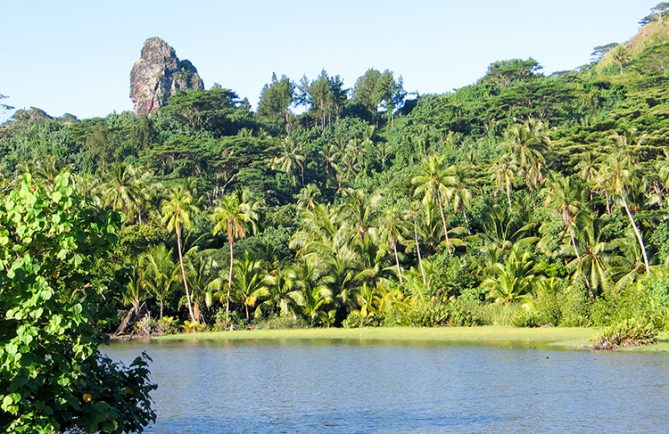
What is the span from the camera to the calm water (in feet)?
90.7

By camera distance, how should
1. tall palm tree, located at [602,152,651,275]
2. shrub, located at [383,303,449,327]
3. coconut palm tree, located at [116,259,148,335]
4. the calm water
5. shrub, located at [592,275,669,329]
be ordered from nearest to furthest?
the calm water
shrub, located at [592,275,669,329]
tall palm tree, located at [602,152,651,275]
shrub, located at [383,303,449,327]
coconut palm tree, located at [116,259,148,335]

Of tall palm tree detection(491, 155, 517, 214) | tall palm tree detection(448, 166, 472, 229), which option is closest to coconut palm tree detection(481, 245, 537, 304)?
tall palm tree detection(448, 166, 472, 229)

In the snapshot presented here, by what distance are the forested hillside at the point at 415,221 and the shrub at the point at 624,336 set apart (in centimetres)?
155

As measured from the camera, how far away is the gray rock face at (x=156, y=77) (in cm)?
16225

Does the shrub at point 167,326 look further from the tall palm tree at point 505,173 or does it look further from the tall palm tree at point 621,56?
the tall palm tree at point 621,56

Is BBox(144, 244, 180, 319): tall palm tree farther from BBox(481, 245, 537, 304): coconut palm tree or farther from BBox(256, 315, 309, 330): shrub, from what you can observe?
BBox(481, 245, 537, 304): coconut palm tree

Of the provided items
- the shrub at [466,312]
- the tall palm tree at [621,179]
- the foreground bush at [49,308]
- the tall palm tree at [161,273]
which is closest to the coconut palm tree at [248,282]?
the tall palm tree at [161,273]

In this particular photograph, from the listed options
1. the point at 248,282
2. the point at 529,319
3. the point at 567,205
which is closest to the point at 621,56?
the point at 567,205

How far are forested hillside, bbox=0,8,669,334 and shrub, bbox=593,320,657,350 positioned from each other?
1.55m

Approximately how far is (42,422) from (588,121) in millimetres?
94903

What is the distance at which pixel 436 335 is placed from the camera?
60312mm

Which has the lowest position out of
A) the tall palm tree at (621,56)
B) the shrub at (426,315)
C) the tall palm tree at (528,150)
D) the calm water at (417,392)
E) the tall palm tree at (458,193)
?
the calm water at (417,392)

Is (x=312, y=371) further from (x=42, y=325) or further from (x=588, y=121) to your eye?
(x=588, y=121)

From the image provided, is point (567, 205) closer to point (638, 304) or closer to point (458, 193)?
point (458, 193)
